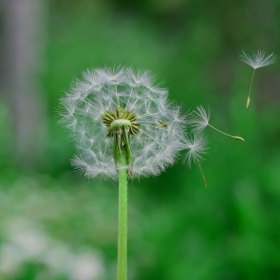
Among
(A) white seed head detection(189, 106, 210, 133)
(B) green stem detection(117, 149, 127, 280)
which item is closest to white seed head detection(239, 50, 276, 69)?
(A) white seed head detection(189, 106, 210, 133)

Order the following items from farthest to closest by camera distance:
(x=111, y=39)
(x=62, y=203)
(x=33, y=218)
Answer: (x=111, y=39)
(x=62, y=203)
(x=33, y=218)

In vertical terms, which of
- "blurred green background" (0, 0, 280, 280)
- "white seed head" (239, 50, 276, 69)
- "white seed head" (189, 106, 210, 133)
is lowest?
"white seed head" (189, 106, 210, 133)

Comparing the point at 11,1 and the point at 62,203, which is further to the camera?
Result: the point at 11,1

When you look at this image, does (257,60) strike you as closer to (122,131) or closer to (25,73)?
(122,131)

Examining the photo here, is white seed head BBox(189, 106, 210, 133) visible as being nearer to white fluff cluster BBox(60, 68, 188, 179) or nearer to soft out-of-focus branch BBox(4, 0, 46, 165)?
white fluff cluster BBox(60, 68, 188, 179)

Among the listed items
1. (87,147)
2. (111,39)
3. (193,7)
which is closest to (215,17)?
(193,7)

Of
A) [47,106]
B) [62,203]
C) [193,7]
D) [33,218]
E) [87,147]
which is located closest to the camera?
[87,147]

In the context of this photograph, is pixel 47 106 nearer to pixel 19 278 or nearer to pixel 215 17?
pixel 215 17

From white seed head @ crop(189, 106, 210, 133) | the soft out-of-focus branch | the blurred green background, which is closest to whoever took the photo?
white seed head @ crop(189, 106, 210, 133)
